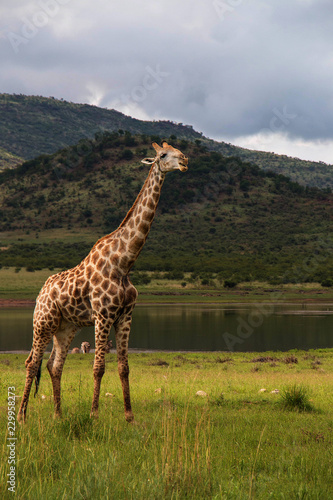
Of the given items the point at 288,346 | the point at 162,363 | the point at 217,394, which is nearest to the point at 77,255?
the point at 288,346

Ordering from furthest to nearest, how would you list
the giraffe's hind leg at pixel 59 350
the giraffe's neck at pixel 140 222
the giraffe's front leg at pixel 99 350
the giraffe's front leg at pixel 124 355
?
the giraffe's hind leg at pixel 59 350, the giraffe's neck at pixel 140 222, the giraffe's front leg at pixel 124 355, the giraffe's front leg at pixel 99 350

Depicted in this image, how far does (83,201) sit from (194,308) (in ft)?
194

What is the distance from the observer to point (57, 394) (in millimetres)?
7773

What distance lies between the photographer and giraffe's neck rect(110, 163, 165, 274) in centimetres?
748

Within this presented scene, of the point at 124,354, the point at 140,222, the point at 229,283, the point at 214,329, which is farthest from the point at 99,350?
the point at 229,283

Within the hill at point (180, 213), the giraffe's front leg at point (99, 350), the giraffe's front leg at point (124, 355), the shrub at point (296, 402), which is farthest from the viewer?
the hill at point (180, 213)

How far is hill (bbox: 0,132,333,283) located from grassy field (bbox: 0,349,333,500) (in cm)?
5287

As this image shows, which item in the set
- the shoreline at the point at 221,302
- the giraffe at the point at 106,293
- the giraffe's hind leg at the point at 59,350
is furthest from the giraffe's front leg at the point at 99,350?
the shoreline at the point at 221,302

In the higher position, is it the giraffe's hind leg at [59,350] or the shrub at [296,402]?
Answer: the giraffe's hind leg at [59,350]

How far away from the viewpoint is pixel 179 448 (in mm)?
4613

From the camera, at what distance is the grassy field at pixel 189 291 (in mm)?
52875

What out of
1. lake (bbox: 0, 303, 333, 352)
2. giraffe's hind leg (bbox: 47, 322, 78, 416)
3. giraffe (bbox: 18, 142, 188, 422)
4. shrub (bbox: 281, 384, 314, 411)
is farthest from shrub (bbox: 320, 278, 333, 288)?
giraffe (bbox: 18, 142, 188, 422)

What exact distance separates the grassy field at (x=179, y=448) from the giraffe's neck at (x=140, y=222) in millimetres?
1978

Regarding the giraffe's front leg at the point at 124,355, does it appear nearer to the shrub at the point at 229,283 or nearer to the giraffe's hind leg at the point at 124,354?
Answer: the giraffe's hind leg at the point at 124,354
